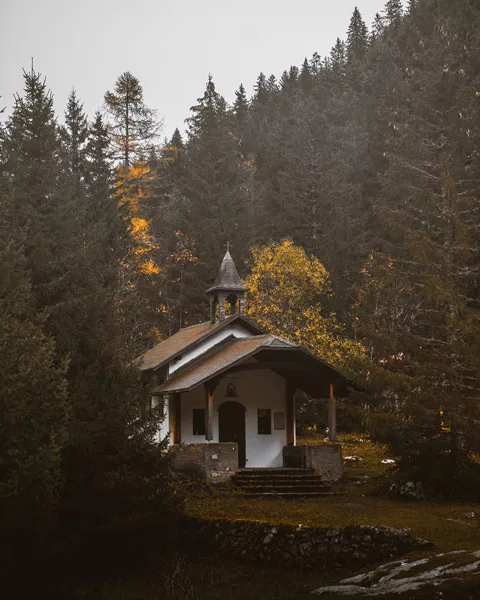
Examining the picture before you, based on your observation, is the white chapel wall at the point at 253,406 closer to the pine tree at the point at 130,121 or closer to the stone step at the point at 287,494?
the stone step at the point at 287,494

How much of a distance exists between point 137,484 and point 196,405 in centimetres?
1151

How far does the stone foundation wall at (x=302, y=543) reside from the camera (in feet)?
47.3

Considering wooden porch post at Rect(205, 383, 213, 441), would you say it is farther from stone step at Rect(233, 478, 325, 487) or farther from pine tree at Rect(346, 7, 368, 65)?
pine tree at Rect(346, 7, 368, 65)

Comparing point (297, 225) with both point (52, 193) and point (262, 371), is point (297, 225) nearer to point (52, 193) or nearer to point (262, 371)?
point (262, 371)

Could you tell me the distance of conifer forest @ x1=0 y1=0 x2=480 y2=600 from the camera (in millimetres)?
15445

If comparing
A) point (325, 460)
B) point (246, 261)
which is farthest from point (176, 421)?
point (246, 261)

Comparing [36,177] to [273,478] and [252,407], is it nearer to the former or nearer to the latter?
[252,407]

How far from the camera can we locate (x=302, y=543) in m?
15.6

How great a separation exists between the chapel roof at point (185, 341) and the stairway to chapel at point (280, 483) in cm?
543

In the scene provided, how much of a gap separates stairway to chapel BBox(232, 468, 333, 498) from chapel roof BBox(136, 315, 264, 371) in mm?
5425

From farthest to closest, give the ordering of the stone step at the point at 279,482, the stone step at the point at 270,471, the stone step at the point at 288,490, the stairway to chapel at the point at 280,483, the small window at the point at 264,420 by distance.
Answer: the small window at the point at 264,420 < the stone step at the point at 270,471 < the stone step at the point at 279,482 < the stone step at the point at 288,490 < the stairway to chapel at the point at 280,483

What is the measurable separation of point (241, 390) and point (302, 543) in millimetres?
12059

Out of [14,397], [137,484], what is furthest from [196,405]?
[14,397]

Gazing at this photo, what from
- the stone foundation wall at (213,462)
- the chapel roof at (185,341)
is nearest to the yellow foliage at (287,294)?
the chapel roof at (185,341)
